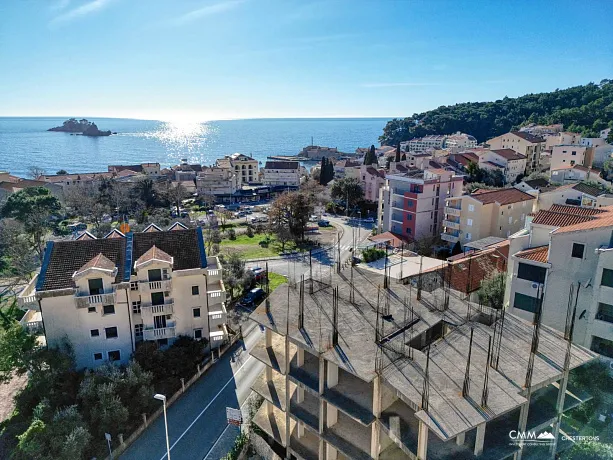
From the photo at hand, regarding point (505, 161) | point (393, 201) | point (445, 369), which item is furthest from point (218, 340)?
point (505, 161)

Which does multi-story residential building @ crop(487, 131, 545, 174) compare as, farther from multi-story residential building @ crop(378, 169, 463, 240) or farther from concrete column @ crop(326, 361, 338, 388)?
concrete column @ crop(326, 361, 338, 388)

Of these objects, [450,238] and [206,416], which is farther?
[450,238]

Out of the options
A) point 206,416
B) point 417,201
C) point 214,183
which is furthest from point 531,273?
point 214,183

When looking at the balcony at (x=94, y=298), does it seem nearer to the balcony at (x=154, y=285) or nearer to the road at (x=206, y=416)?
the balcony at (x=154, y=285)

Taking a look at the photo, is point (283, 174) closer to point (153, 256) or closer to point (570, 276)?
point (153, 256)

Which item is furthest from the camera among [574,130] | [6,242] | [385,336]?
[574,130]

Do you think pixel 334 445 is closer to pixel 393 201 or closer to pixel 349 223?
pixel 393 201

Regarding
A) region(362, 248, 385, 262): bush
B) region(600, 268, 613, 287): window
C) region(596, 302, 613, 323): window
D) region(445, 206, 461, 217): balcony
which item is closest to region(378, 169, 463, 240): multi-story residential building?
region(445, 206, 461, 217): balcony
